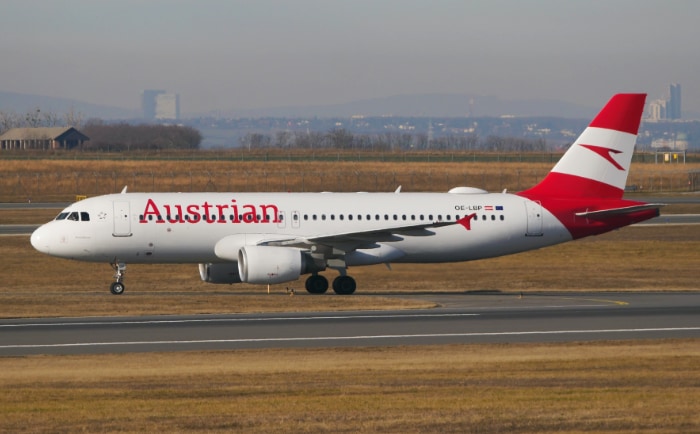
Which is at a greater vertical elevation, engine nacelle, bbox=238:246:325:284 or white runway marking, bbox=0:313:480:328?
engine nacelle, bbox=238:246:325:284

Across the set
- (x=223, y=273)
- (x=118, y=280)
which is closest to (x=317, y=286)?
(x=223, y=273)

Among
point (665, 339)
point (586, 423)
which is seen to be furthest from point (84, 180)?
point (586, 423)

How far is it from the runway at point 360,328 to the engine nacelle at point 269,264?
545 cm

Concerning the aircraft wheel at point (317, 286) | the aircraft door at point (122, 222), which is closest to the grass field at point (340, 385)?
the aircraft wheel at point (317, 286)

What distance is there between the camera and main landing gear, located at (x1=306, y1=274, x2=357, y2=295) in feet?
142

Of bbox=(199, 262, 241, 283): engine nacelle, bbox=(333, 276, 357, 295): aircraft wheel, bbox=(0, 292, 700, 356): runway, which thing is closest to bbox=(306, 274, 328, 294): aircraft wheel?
bbox=(333, 276, 357, 295): aircraft wheel

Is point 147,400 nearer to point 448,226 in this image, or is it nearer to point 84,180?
point 448,226

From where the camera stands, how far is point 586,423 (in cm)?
1889

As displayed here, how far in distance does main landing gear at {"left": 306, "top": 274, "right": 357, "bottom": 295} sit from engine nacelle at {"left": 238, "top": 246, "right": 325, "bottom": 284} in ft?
6.35

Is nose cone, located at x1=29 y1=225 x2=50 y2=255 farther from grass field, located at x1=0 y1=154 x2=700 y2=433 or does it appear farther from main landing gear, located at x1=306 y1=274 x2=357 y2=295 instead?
main landing gear, located at x1=306 y1=274 x2=357 y2=295

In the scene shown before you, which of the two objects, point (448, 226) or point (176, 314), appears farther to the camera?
point (448, 226)

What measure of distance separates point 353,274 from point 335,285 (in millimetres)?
7157

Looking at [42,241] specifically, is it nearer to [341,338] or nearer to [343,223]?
[343,223]

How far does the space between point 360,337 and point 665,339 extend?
7.59 meters
